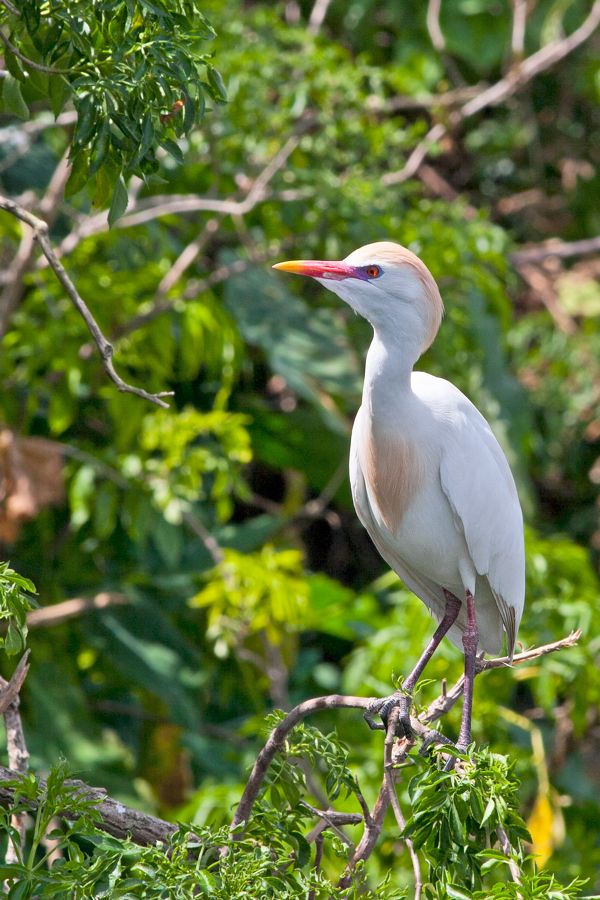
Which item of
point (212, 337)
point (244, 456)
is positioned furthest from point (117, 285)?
point (244, 456)

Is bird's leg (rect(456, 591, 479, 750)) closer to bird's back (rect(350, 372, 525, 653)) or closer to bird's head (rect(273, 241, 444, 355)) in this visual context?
bird's back (rect(350, 372, 525, 653))

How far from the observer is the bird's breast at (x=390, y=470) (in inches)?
92.5

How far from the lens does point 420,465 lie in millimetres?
2373

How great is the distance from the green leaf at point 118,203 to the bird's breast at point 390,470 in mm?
769

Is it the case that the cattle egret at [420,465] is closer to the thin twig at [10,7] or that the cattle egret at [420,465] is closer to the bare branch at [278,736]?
the bare branch at [278,736]

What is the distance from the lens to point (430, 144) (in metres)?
4.44

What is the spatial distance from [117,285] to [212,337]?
33 cm

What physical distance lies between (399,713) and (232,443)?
65.1 inches

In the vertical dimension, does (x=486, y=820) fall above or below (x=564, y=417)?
above

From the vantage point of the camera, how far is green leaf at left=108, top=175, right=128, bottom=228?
67.6 inches

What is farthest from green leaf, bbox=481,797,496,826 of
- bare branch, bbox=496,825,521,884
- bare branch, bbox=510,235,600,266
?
bare branch, bbox=510,235,600,266

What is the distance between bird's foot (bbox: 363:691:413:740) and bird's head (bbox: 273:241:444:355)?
627mm

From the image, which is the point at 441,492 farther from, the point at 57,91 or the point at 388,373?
the point at 57,91

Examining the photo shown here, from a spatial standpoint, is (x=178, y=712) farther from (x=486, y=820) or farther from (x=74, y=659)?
(x=486, y=820)
